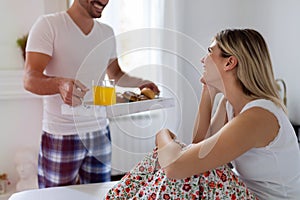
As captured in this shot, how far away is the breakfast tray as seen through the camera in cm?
121

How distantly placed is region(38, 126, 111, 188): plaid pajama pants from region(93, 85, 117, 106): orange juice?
1.41 ft

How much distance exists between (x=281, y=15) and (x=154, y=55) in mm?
1793

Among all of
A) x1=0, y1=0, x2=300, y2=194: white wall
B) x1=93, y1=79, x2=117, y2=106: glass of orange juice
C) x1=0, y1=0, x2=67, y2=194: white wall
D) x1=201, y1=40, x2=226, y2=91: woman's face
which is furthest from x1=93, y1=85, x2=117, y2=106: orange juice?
x1=0, y1=0, x2=67, y2=194: white wall

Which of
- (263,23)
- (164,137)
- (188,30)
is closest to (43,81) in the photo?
(164,137)

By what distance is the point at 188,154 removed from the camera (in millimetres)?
1104

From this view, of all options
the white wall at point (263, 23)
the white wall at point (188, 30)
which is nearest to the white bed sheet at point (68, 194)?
the white wall at point (188, 30)

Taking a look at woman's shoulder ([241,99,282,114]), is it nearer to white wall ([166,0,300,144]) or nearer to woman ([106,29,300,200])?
woman ([106,29,300,200])

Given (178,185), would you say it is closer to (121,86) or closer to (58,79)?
(121,86)

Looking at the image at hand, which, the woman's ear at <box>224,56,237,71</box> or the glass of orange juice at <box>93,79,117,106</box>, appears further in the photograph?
the glass of orange juice at <box>93,79,117,106</box>

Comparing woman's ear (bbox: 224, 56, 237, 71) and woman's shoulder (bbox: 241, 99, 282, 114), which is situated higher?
woman's ear (bbox: 224, 56, 237, 71)

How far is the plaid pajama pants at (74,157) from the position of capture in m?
1.70

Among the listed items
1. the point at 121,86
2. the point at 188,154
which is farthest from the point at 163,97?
the point at 188,154

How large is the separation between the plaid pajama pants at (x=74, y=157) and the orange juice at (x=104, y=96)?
0.43 meters

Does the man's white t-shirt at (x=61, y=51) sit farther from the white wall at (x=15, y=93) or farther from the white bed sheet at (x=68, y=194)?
the white wall at (x=15, y=93)
